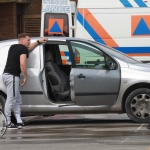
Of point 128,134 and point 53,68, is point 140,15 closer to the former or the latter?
point 53,68

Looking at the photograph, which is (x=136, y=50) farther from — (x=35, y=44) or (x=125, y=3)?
(x=35, y=44)

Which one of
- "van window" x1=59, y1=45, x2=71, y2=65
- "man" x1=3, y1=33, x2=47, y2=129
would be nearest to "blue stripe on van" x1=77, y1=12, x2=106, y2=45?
"van window" x1=59, y1=45, x2=71, y2=65

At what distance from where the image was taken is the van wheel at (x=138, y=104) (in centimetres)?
1180

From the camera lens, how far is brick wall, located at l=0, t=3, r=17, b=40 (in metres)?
23.5

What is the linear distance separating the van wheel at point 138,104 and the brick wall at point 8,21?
12.2 metres

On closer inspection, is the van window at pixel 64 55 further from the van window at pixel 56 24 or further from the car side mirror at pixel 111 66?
the van window at pixel 56 24

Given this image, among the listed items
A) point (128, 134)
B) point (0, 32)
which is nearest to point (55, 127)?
point (128, 134)

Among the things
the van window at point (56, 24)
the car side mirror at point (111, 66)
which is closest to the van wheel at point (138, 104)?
the car side mirror at point (111, 66)

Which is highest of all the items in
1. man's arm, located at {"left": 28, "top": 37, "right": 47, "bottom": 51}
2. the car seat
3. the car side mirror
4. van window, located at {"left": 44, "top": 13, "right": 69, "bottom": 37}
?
van window, located at {"left": 44, "top": 13, "right": 69, "bottom": 37}

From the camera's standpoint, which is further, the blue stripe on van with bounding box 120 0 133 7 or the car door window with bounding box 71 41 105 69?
the blue stripe on van with bounding box 120 0 133 7

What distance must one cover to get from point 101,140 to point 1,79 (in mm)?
2896

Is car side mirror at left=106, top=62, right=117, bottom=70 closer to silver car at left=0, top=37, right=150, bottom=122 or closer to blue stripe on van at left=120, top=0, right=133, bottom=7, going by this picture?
silver car at left=0, top=37, right=150, bottom=122

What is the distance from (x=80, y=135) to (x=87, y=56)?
2.15 meters

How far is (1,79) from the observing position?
11.9 meters
